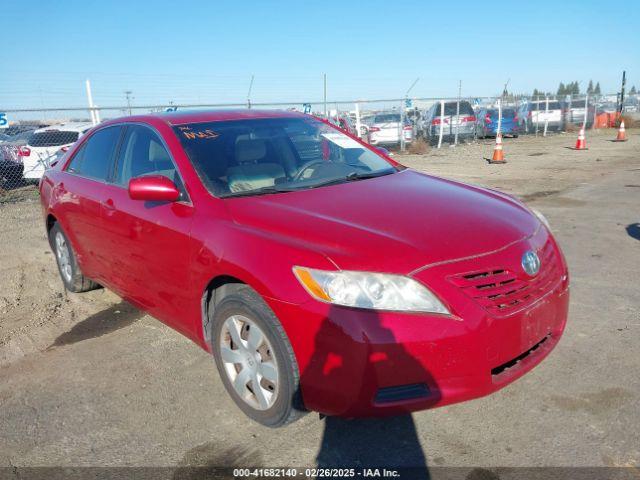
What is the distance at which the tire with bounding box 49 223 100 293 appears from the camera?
4.78 meters

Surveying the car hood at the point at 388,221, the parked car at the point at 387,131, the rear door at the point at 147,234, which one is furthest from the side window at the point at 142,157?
the parked car at the point at 387,131

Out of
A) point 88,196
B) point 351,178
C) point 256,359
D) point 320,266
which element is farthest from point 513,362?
point 88,196

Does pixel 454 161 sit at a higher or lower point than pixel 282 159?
lower

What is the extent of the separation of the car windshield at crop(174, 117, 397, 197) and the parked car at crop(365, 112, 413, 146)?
16.3 meters

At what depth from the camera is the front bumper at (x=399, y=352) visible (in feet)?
7.49

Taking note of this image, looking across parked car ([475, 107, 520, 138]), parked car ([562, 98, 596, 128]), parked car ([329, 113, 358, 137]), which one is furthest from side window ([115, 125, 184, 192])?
parked car ([562, 98, 596, 128])

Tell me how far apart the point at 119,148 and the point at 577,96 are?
28.5m

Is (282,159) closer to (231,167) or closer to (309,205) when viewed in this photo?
(231,167)

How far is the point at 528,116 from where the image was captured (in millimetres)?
25906

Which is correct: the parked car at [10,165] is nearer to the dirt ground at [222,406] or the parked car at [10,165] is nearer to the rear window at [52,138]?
the rear window at [52,138]

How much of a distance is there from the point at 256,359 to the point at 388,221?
979 millimetres

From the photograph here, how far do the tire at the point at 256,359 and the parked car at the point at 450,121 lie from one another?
19984 millimetres

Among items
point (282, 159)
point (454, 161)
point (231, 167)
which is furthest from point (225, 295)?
point (454, 161)

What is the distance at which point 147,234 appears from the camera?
3.38m
